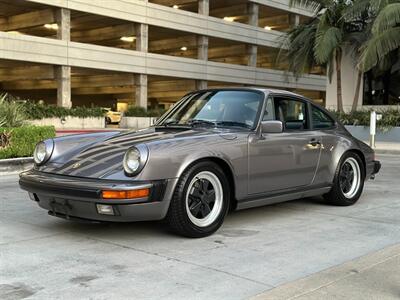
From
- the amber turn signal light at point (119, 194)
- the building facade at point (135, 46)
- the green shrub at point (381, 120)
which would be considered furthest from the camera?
the building facade at point (135, 46)

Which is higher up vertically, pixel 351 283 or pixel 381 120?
pixel 381 120

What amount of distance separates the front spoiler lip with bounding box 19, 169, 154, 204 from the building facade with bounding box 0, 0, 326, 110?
24.5 meters

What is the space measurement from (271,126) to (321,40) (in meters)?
18.6

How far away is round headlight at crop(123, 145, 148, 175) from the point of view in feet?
15.3

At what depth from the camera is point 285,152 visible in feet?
19.2

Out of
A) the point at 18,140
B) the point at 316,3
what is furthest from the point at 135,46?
the point at 18,140

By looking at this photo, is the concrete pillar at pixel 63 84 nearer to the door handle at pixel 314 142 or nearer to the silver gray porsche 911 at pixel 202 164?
the silver gray porsche 911 at pixel 202 164

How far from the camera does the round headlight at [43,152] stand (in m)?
5.43

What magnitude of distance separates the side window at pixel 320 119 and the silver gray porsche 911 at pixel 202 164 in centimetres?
2

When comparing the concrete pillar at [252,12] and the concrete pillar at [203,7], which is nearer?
the concrete pillar at [203,7]

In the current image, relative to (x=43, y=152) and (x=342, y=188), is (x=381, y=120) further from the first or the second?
(x=43, y=152)

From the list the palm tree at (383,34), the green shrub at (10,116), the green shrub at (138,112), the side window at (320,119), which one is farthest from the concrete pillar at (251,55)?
the side window at (320,119)

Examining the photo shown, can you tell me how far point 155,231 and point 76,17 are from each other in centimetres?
3519

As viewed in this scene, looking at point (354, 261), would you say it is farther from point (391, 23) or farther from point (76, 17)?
point (76, 17)
